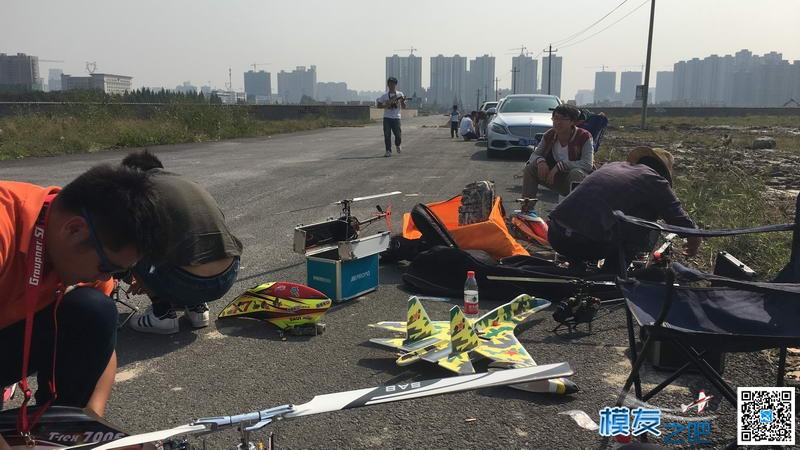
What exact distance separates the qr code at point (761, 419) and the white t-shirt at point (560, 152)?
202 inches

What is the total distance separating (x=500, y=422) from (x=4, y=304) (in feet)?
6.88

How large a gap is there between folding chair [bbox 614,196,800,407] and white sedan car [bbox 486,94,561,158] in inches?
470

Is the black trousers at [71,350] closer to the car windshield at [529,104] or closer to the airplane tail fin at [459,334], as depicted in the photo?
the airplane tail fin at [459,334]

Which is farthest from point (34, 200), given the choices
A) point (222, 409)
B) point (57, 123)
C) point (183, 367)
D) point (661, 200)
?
point (57, 123)

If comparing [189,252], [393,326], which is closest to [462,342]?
[393,326]

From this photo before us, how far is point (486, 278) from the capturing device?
15.9ft

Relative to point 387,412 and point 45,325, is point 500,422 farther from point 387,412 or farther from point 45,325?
point 45,325

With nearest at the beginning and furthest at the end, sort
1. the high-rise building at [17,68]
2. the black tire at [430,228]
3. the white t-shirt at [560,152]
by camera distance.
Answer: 1. the black tire at [430,228]
2. the white t-shirt at [560,152]
3. the high-rise building at [17,68]

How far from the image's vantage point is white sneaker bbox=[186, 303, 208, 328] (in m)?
4.19

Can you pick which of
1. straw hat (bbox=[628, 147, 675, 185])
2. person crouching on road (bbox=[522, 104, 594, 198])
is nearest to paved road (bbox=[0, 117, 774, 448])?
straw hat (bbox=[628, 147, 675, 185])

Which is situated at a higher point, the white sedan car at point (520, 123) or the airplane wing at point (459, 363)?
the white sedan car at point (520, 123)

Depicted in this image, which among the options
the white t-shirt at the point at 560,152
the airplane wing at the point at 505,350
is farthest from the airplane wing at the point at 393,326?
the white t-shirt at the point at 560,152

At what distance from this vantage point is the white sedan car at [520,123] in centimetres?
1523

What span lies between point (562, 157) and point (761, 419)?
5343 millimetres
